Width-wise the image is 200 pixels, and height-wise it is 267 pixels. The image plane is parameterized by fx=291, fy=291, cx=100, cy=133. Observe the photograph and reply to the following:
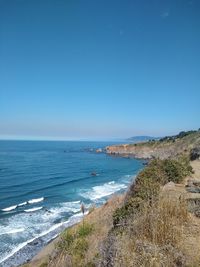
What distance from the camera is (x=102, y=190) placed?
4828cm

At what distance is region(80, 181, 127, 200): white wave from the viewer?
4297 centimetres

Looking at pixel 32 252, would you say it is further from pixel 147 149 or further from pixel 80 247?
pixel 147 149

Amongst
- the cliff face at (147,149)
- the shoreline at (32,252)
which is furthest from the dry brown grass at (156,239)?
the cliff face at (147,149)

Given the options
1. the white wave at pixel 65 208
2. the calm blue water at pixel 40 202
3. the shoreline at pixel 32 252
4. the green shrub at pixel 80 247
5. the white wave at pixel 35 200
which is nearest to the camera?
the green shrub at pixel 80 247

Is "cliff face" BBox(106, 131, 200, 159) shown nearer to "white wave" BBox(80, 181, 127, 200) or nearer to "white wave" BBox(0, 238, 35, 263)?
"white wave" BBox(80, 181, 127, 200)

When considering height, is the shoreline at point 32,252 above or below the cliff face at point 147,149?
below

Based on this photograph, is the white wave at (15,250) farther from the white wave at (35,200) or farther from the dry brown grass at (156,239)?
the dry brown grass at (156,239)

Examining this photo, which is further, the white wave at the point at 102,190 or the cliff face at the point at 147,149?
the cliff face at the point at 147,149

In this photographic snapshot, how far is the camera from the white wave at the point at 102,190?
42969mm

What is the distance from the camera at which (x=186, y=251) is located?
7094 millimetres

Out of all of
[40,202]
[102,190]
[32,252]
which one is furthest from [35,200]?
[32,252]

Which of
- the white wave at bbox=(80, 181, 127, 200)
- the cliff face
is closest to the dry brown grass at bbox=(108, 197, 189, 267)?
the white wave at bbox=(80, 181, 127, 200)

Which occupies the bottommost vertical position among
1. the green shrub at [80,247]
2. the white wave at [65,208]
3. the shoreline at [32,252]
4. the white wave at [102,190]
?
the shoreline at [32,252]

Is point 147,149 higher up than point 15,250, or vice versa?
point 147,149
